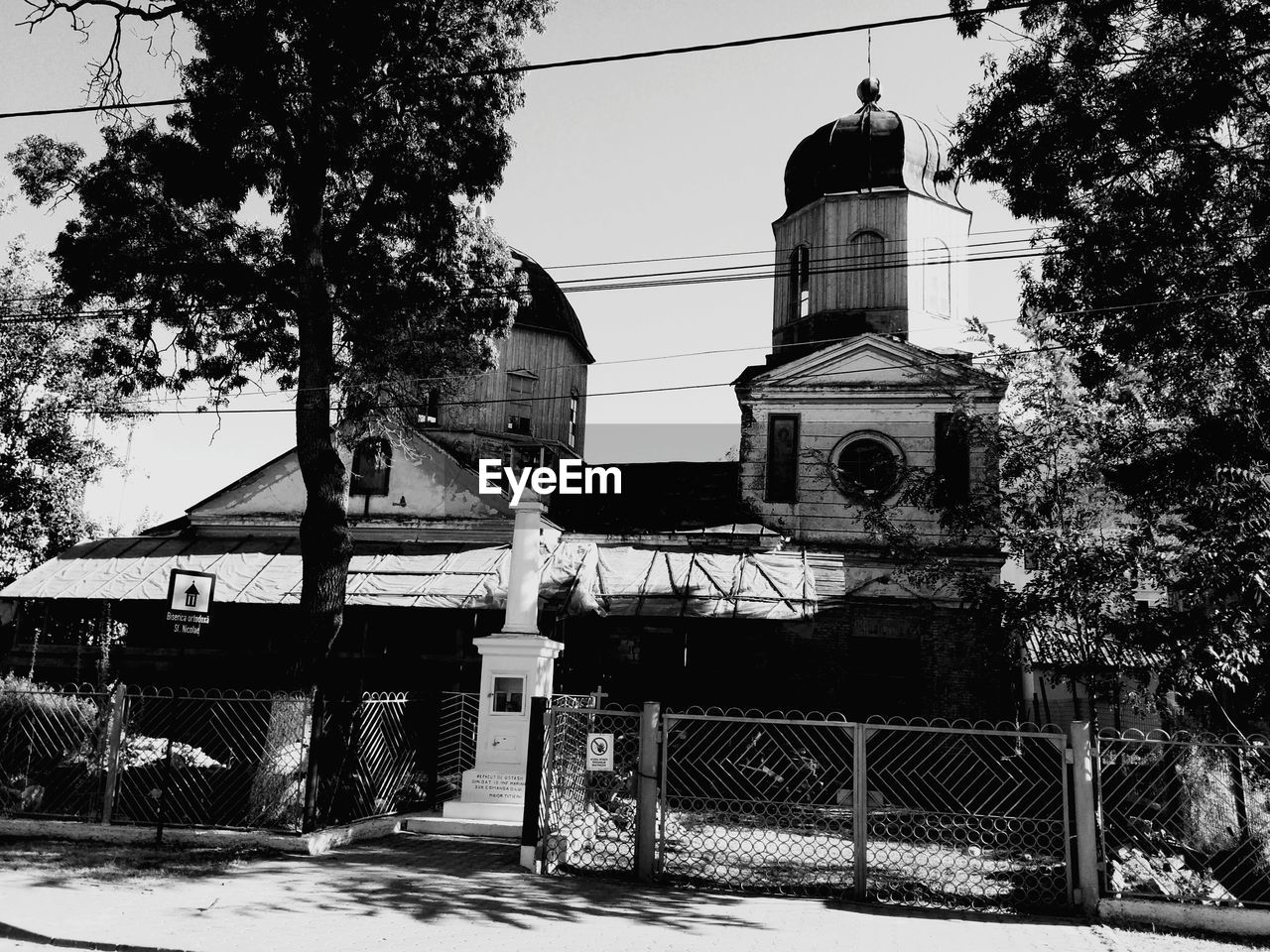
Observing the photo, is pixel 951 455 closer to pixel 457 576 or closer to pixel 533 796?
pixel 457 576

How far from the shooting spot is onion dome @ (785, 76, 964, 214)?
2219 centimetres

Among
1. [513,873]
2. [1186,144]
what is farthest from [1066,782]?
[1186,144]

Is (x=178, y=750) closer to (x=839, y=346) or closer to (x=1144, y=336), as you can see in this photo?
(x=1144, y=336)

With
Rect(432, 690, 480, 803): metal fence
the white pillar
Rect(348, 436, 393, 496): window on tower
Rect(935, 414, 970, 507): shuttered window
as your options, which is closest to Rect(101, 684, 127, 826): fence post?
the white pillar

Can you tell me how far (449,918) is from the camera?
732 centimetres

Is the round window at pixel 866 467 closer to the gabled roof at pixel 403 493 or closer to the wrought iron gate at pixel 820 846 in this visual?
the gabled roof at pixel 403 493

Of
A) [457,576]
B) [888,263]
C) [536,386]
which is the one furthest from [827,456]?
[536,386]

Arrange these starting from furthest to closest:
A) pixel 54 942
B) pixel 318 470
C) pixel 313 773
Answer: pixel 318 470
pixel 313 773
pixel 54 942

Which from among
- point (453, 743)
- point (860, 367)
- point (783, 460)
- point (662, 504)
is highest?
point (860, 367)

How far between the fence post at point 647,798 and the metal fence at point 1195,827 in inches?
147

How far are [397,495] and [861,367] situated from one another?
9733 mm

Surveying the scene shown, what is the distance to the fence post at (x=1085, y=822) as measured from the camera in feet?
26.9

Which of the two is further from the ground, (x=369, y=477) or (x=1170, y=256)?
(x=1170, y=256)

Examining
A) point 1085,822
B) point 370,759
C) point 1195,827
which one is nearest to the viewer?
point 1085,822
